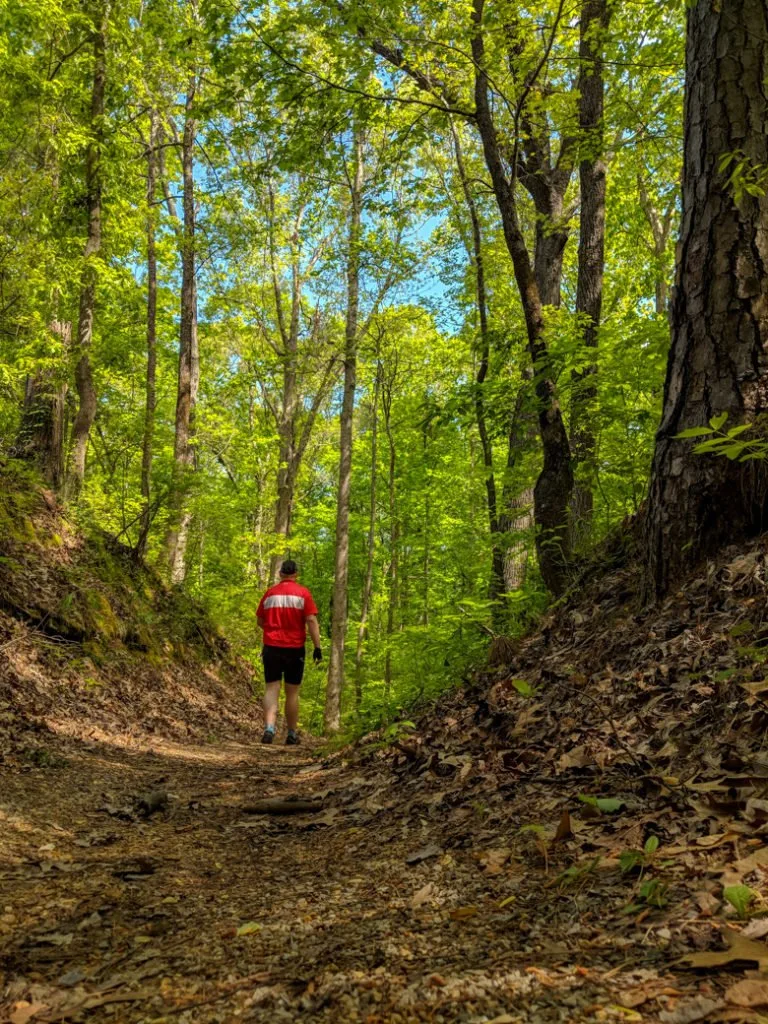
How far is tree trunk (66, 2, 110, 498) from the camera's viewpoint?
10.1 m

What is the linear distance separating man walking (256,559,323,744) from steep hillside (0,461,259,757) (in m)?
0.90

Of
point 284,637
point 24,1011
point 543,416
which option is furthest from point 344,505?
point 24,1011

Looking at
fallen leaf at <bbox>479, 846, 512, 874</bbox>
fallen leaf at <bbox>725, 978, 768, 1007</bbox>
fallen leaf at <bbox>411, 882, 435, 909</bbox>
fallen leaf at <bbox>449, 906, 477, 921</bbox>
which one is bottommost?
fallen leaf at <bbox>411, 882, 435, 909</bbox>

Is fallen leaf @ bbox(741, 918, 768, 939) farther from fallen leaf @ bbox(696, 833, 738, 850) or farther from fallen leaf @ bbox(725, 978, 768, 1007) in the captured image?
fallen leaf @ bbox(696, 833, 738, 850)

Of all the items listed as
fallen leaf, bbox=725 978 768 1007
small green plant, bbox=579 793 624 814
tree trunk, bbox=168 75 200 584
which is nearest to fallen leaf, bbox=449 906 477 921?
small green plant, bbox=579 793 624 814

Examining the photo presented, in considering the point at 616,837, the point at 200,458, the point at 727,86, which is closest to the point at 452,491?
the point at 200,458

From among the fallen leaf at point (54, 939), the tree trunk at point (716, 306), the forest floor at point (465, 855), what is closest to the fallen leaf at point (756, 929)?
the forest floor at point (465, 855)

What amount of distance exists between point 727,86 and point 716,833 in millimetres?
4088

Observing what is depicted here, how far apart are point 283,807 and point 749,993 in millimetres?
2984

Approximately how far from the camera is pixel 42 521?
8422 millimetres

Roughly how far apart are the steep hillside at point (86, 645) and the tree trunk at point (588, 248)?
4.84 m

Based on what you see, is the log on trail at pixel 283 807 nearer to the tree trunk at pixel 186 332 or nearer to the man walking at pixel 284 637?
the man walking at pixel 284 637

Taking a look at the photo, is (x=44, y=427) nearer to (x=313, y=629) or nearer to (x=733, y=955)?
(x=313, y=629)

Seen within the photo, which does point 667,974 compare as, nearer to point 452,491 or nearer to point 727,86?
point 727,86
